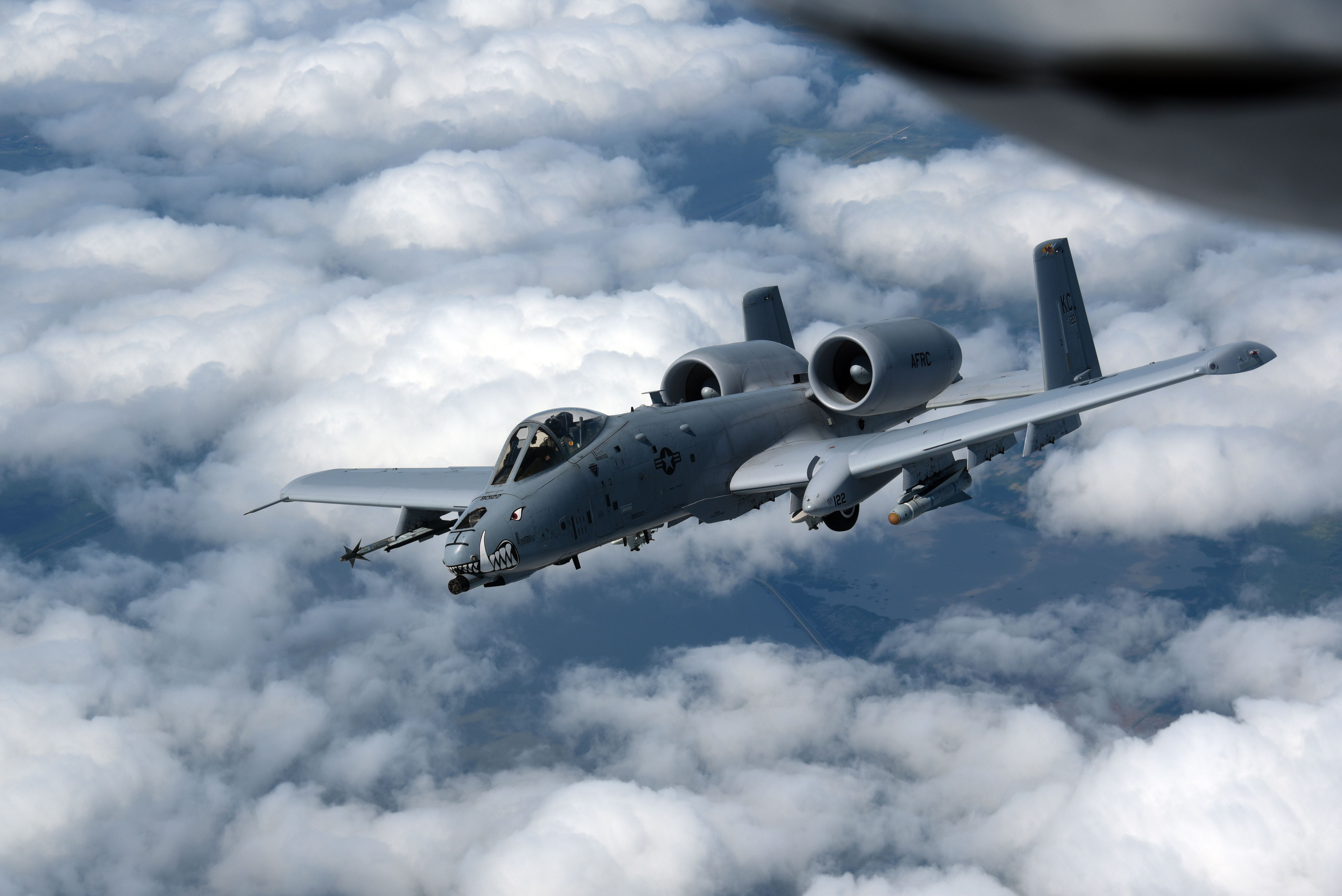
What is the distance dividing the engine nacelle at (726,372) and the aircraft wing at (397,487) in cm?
556

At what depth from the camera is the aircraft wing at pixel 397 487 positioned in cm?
2341

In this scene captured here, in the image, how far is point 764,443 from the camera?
74.9 feet

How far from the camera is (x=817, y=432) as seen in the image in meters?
24.0

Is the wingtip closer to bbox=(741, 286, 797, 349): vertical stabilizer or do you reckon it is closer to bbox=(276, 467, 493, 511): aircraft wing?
bbox=(276, 467, 493, 511): aircraft wing

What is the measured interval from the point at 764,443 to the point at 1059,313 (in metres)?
8.89

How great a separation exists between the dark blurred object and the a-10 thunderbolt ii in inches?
Answer: 640

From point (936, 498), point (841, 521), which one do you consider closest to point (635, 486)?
point (936, 498)

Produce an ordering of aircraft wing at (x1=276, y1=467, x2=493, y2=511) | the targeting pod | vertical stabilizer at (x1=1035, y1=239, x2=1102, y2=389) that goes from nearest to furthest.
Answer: the targeting pod → aircraft wing at (x1=276, y1=467, x2=493, y2=511) → vertical stabilizer at (x1=1035, y1=239, x2=1102, y2=389)

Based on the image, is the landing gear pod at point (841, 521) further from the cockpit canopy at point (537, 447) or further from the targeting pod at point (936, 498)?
the cockpit canopy at point (537, 447)

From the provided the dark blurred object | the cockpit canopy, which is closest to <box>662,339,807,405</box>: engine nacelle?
the cockpit canopy

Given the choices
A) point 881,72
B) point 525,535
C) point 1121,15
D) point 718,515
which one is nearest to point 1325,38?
point 1121,15

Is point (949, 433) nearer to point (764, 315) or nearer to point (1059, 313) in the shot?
point (1059, 313)

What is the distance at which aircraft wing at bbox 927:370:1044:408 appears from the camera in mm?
25109

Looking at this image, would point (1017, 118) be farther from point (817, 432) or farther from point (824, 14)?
point (817, 432)
